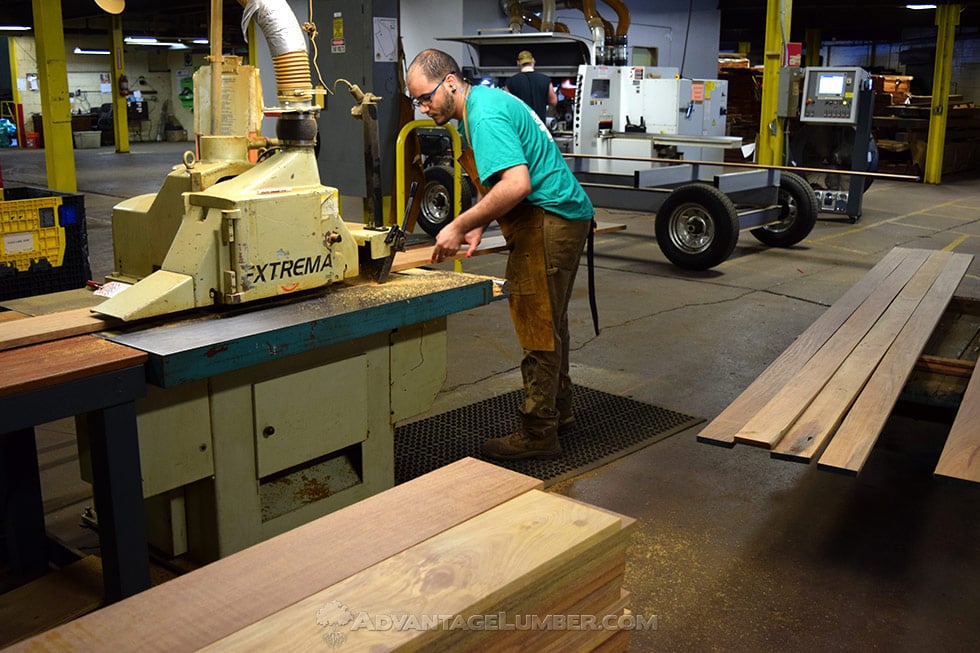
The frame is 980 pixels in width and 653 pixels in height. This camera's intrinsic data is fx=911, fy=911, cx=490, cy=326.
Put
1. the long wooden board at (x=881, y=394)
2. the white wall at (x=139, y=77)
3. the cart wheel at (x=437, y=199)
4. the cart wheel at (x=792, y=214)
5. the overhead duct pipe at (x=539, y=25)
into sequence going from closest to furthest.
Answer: the long wooden board at (x=881, y=394) → the cart wheel at (x=792, y=214) → the cart wheel at (x=437, y=199) → the overhead duct pipe at (x=539, y=25) → the white wall at (x=139, y=77)

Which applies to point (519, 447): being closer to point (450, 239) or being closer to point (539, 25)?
point (450, 239)

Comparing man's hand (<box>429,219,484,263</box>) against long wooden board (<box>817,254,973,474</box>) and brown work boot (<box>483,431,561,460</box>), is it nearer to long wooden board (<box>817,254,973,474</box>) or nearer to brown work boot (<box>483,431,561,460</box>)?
brown work boot (<box>483,431,561,460</box>)

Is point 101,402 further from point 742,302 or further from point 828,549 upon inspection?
point 742,302

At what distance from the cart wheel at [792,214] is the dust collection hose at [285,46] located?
6552 millimetres

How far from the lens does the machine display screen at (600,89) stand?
9438mm

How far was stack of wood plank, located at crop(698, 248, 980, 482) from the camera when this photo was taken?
8.79ft

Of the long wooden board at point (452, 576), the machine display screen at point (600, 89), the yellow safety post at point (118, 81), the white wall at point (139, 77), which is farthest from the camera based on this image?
the white wall at point (139, 77)

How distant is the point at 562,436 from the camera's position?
13.7ft

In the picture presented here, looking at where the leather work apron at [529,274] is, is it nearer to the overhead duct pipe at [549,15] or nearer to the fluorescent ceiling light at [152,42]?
the overhead duct pipe at [549,15]

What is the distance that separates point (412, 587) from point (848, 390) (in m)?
2.15

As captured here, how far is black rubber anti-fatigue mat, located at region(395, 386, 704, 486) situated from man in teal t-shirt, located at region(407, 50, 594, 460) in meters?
0.13

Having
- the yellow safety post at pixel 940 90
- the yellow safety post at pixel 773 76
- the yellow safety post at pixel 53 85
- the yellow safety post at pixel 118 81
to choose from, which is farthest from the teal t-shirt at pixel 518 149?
the yellow safety post at pixel 118 81

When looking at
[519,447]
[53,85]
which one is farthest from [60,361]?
[53,85]

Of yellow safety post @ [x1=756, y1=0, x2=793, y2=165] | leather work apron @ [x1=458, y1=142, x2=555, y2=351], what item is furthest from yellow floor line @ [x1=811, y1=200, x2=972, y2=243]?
leather work apron @ [x1=458, y1=142, x2=555, y2=351]
